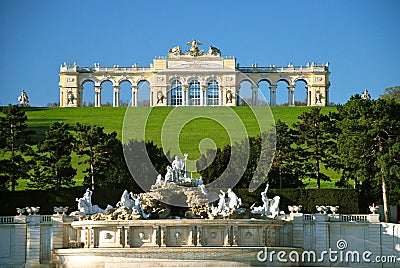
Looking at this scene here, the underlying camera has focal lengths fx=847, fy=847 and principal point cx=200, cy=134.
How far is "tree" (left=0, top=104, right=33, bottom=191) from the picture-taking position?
154ft

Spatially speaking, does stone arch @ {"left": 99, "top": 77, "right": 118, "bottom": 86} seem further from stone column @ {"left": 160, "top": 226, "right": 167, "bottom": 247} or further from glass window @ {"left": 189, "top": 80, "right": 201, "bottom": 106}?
stone column @ {"left": 160, "top": 226, "right": 167, "bottom": 247}

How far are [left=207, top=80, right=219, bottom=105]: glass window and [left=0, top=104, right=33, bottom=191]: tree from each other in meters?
45.7

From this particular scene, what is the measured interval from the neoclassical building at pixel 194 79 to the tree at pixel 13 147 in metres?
43.9

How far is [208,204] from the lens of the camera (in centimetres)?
3812

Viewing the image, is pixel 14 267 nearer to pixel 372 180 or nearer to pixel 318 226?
pixel 318 226

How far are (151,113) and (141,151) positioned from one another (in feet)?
94.3

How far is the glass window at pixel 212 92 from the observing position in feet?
311

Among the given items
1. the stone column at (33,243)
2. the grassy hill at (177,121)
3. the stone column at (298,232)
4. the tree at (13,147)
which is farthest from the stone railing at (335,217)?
the grassy hill at (177,121)

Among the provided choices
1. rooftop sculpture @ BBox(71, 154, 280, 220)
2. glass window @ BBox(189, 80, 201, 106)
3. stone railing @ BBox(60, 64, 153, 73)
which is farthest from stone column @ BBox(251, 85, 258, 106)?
rooftop sculpture @ BBox(71, 154, 280, 220)

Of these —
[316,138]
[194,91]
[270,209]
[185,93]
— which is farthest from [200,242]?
[194,91]

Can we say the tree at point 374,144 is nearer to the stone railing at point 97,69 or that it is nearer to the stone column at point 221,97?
the stone column at point 221,97

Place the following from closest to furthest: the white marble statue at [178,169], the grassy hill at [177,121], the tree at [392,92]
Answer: the white marble statue at [178,169]
the grassy hill at [177,121]
the tree at [392,92]

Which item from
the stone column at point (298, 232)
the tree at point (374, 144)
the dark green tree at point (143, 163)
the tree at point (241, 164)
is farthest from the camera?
the tree at point (241, 164)

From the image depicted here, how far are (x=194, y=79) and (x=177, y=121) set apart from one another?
69.8 ft
